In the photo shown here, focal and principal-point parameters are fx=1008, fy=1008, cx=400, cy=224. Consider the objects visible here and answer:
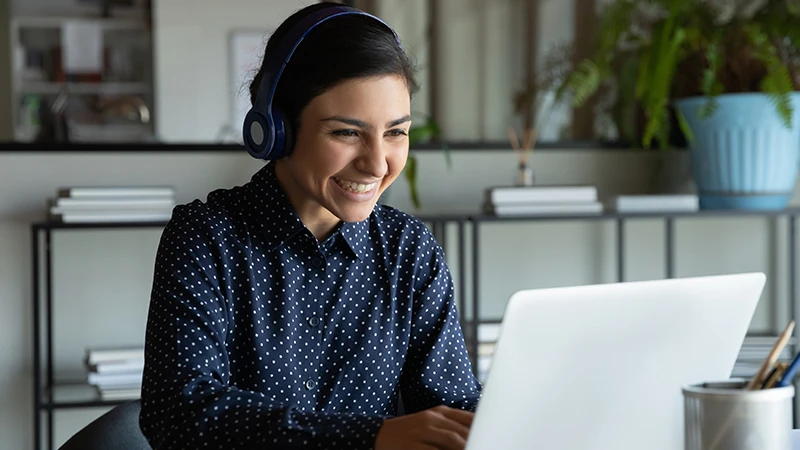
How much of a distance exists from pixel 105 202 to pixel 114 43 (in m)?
2.26

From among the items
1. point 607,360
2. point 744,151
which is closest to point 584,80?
point 744,151

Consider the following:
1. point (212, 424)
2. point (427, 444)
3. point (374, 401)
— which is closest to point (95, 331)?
point (374, 401)

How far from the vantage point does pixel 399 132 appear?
122 cm

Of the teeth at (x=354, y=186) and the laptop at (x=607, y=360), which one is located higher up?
the teeth at (x=354, y=186)

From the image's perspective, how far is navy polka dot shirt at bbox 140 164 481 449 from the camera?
1.13 m

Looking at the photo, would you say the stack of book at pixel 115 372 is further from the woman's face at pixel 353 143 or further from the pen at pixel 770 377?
the pen at pixel 770 377

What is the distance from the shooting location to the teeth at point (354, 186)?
121cm

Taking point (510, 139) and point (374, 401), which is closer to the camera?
point (374, 401)

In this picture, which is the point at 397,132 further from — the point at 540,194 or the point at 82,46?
the point at 82,46

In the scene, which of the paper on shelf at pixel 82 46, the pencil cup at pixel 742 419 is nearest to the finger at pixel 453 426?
the pencil cup at pixel 742 419

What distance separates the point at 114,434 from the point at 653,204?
1.83 meters

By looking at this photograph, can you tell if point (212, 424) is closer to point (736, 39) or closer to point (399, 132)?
point (399, 132)

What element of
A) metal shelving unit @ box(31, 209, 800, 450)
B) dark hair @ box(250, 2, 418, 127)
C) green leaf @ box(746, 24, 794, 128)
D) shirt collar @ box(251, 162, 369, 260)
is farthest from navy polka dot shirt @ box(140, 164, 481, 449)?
green leaf @ box(746, 24, 794, 128)

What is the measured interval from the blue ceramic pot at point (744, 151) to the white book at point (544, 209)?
1.09 ft
